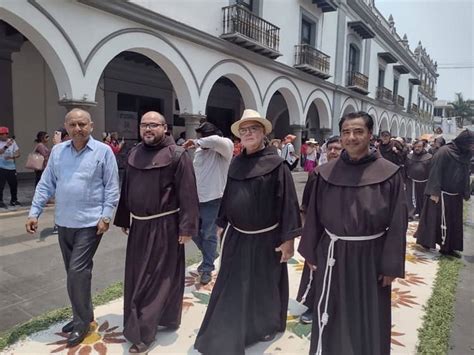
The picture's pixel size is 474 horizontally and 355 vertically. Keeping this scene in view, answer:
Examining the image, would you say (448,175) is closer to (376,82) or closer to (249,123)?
(249,123)

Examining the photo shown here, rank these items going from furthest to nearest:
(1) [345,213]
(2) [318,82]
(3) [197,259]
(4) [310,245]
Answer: (2) [318,82] < (3) [197,259] < (4) [310,245] < (1) [345,213]

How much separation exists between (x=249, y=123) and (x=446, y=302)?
9.53 feet

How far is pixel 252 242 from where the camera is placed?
2.88 meters

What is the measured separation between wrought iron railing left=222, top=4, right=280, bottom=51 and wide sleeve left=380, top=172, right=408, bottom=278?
31.6ft

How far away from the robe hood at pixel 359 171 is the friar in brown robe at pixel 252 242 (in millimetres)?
429

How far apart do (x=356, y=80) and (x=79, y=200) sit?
740 inches

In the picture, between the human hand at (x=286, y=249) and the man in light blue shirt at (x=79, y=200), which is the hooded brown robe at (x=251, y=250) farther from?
the man in light blue shirt at (x=79, y=200)

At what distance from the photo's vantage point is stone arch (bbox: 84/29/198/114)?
782cm

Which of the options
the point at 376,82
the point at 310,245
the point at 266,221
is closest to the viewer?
the point at 310,245

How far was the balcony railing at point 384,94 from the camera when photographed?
925 inches

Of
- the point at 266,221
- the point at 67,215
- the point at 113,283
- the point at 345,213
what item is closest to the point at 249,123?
the point at 266,221

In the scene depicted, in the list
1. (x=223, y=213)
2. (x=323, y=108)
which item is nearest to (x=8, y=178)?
(x=223, y=213)

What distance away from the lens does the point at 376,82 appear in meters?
23.6

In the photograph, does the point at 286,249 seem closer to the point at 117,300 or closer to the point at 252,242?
the point at 252,242
